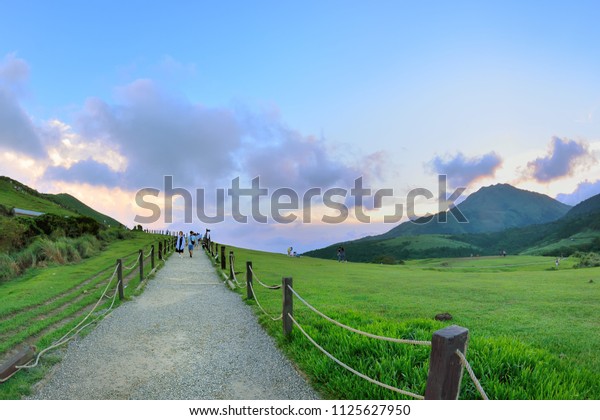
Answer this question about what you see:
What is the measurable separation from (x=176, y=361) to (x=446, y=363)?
5386 millimetres

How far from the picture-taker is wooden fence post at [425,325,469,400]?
3797mm

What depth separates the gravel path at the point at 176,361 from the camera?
611 cm

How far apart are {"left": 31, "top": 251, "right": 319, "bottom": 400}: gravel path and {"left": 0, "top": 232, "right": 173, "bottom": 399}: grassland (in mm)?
431

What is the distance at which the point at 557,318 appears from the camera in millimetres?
11016

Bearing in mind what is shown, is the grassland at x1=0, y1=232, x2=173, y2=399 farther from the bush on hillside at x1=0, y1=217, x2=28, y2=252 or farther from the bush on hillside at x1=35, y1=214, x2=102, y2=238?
the bush on hillside at x1=35, y1=214, x2=102, y2=238

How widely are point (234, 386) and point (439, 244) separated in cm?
18047

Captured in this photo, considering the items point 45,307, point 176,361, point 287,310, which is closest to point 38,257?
point 45,307

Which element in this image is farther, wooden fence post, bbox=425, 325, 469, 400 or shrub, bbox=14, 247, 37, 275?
shrub, bbox=14, 247, 37, 275

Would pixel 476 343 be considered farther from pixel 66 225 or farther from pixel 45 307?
pixel 66 225

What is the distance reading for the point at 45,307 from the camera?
12945 mm

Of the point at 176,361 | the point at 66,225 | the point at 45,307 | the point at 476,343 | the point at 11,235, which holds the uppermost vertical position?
the point at 66,225

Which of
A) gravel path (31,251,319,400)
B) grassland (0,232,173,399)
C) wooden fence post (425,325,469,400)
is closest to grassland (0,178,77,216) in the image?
grassland (0,232,173,399)

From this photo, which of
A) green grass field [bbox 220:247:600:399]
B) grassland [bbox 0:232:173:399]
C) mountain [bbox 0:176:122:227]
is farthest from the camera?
mountain [bbox 0:176:122:227]
